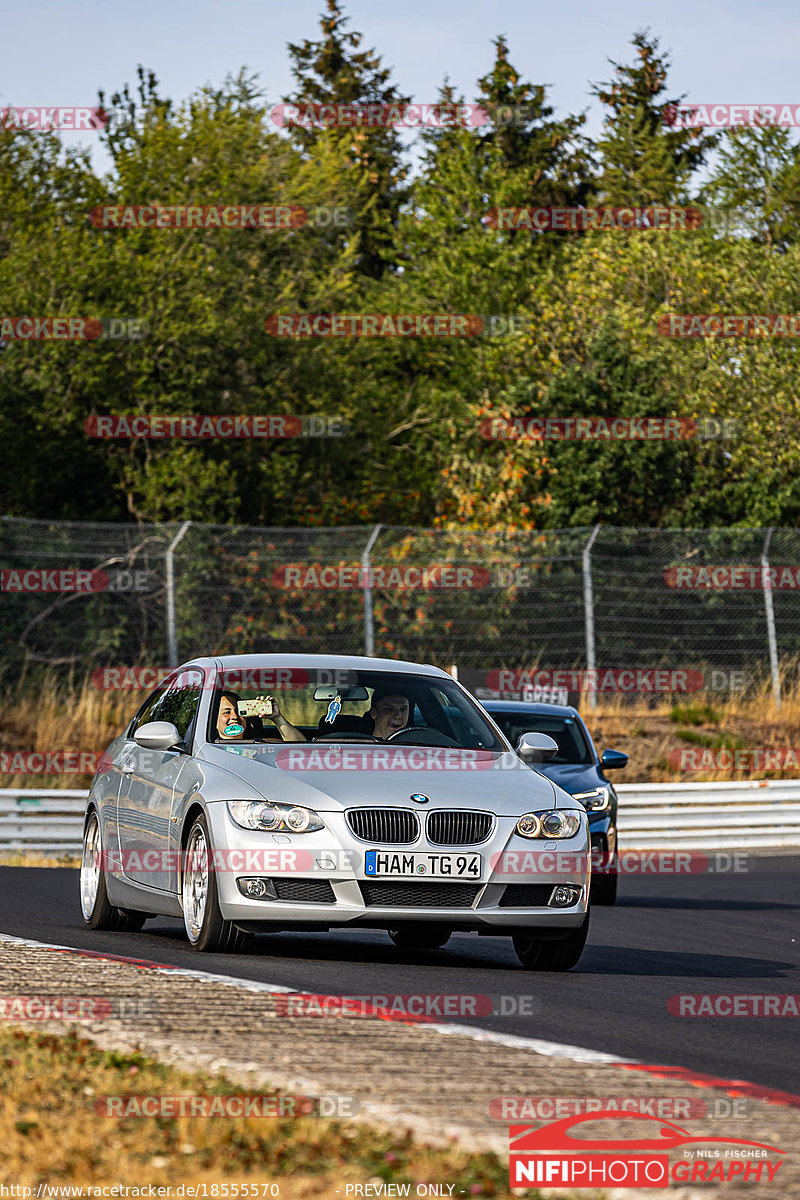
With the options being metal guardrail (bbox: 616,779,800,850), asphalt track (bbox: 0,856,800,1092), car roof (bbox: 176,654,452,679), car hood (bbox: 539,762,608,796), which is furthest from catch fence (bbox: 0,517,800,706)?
car roof (bbox: 176,654,452,679)

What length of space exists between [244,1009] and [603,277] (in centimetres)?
4197

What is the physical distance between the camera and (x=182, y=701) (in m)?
11.0

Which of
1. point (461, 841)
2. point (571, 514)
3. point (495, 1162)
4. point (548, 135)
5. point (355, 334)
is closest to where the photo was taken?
point (495, 1162)

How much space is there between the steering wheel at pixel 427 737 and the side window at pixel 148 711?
1.83 meters

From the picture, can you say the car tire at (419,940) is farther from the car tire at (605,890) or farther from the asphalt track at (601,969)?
the car tire at (605,890)

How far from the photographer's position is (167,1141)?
4.71 metres

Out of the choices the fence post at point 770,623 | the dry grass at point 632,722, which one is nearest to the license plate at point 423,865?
the dry grass at point 632,722

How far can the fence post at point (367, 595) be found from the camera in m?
26.1

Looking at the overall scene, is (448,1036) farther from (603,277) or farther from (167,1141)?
(603,277)

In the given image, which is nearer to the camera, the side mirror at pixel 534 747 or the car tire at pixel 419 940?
the side mirror at pixel 534 747

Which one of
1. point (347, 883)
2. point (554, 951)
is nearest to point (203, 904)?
point (347, 883)

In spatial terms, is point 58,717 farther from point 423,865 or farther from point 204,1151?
point 204,1151

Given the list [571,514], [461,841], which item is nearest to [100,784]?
[461,841]

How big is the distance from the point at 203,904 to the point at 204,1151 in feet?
16.1
